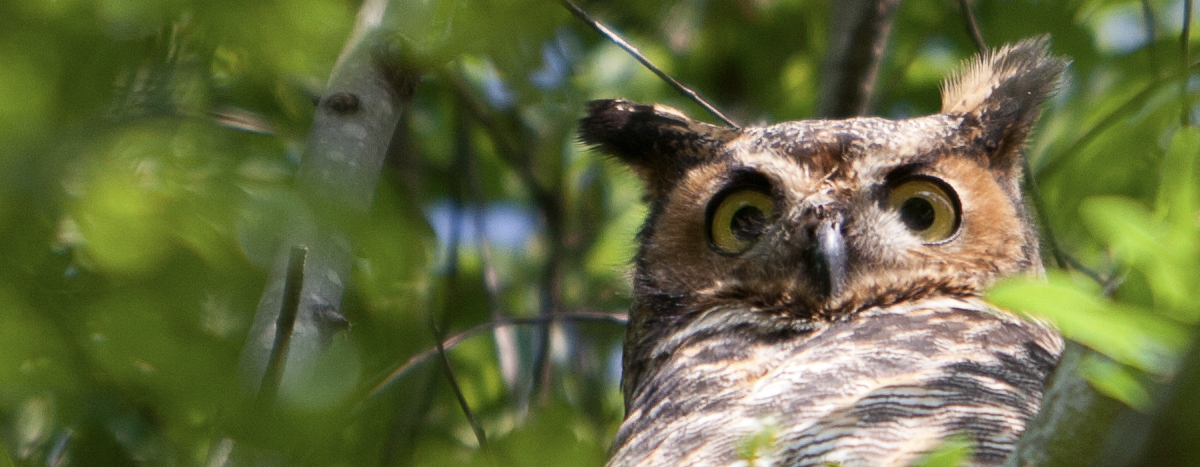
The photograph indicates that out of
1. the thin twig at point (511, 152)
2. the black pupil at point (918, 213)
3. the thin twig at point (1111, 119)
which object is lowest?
the thin twig at point (511, 152)

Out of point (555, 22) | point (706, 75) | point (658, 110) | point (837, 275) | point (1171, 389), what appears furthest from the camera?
point (706, 75)

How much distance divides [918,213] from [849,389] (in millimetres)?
614

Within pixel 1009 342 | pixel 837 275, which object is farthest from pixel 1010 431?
pixel 837 275

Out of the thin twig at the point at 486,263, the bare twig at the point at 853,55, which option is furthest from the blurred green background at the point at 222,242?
the thin twig at the point at 486,263

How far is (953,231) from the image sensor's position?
2.06 metres

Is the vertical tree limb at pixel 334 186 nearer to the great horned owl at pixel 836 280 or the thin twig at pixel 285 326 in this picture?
the thin twig at pixel 285 326

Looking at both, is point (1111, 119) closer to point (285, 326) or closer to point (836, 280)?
point (836, 280)

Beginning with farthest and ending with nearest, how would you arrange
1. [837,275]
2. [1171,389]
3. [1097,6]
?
[1097,6] < [837,275] < [1171,389]

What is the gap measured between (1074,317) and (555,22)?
868 millimetres

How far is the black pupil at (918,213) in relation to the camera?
2.07 metres

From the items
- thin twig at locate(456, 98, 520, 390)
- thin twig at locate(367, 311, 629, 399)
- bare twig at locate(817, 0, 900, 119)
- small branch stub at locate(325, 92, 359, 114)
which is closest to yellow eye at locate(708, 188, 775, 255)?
thin twig at locate(367, 311, 629, 399)

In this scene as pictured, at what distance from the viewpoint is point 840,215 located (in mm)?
1995

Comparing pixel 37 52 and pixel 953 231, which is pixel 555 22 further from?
pixel 953 231

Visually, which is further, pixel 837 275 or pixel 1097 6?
pixel 1097 6
